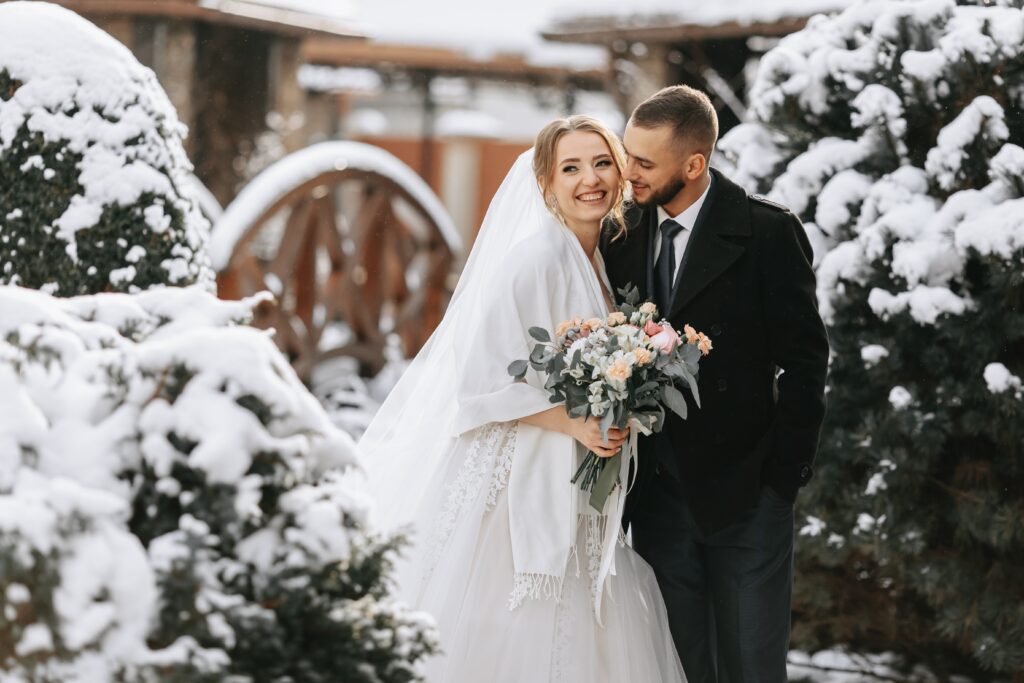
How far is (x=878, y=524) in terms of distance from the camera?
4137mm

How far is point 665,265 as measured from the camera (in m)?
3.34

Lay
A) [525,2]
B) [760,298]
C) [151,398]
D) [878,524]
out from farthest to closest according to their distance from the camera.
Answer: [525,2] → [878,524] → [760,298] → [151,398]

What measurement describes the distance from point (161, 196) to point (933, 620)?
10.1ft

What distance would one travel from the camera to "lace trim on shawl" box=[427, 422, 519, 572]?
3264 millimetres

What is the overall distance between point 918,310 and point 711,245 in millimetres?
1075

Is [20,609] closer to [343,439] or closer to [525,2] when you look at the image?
[343,439]

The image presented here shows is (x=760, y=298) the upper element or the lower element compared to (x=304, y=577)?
upper

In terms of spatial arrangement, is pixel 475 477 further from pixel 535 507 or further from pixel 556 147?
pixel 556 147

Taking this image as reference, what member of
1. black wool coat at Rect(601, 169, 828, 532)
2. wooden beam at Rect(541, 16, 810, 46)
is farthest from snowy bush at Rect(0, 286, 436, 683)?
wooden beam at Rect(541, 16, 810, 46)

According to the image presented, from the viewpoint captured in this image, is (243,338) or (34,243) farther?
(34,243)

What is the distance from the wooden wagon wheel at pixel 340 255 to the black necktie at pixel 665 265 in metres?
4.78

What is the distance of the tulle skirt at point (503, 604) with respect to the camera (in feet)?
10.3

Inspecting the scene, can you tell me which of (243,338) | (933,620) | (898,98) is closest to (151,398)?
(243,338)

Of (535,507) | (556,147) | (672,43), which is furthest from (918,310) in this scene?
(672,43)
